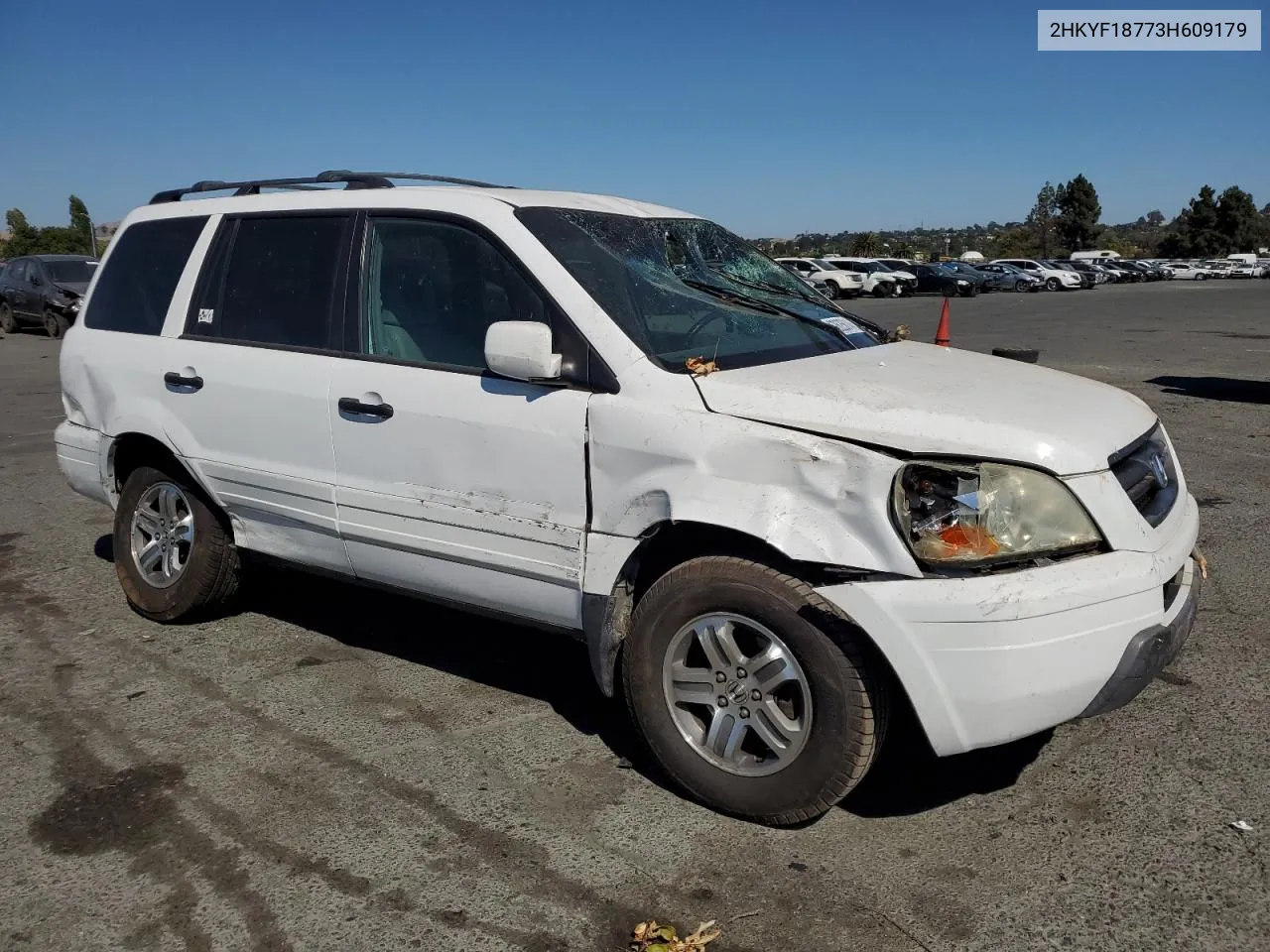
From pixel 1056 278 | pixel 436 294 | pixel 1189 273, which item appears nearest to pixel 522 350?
pixel 436 294

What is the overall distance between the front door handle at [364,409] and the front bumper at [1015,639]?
66.8 inches

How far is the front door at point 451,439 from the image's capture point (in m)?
3.45

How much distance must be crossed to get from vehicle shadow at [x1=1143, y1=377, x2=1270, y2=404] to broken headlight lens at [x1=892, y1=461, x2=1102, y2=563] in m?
9.49

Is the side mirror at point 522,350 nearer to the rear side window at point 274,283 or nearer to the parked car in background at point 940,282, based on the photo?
the rear side window at point 274,283

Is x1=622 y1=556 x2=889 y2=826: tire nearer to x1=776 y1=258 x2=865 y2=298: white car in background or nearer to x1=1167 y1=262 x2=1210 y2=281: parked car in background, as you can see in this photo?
x1=776 y1=258 x2=865 y2=298: white car in background

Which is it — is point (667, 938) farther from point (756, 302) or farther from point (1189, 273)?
point (1189, 273)

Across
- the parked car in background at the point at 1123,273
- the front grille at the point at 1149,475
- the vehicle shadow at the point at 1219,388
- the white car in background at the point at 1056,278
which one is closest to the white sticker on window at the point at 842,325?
the front grille at the point at 1149,475

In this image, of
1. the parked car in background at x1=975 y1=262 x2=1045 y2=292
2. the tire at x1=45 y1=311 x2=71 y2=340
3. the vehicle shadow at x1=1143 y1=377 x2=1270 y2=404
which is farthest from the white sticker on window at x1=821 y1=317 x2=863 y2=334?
the parked car in background at x1=975 y1=262 x2=1045 y2=292

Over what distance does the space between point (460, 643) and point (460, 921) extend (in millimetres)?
2005

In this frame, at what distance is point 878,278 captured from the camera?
40.1m

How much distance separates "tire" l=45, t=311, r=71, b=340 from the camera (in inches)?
834

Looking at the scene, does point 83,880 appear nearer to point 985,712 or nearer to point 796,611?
point 796,611

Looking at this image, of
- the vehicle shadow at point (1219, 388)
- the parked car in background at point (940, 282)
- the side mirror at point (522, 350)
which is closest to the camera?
the side mirror at point (522, 350)

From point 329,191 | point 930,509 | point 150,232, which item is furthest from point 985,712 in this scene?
point 150,232
